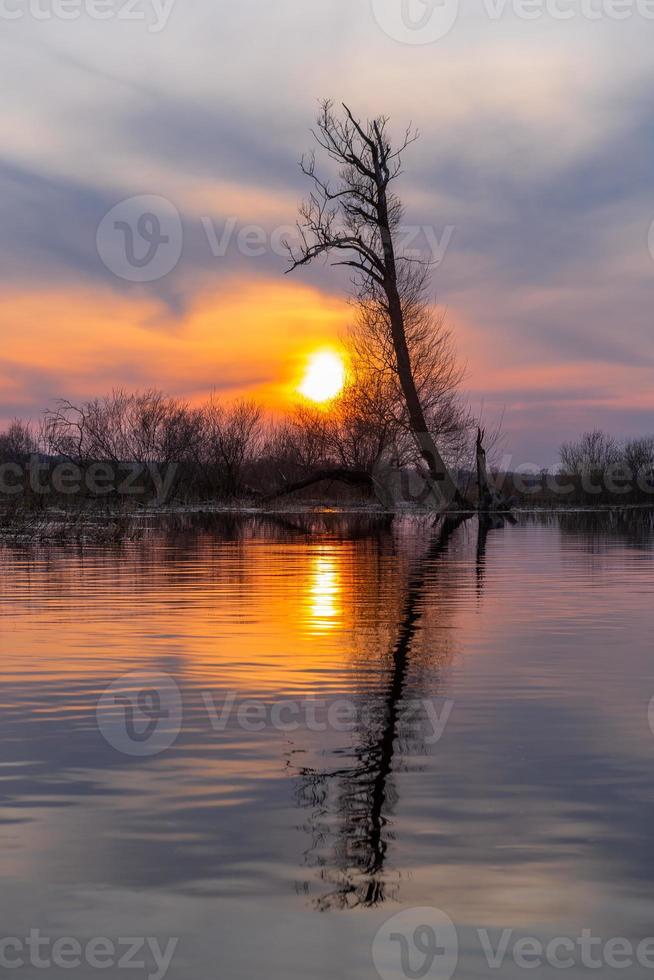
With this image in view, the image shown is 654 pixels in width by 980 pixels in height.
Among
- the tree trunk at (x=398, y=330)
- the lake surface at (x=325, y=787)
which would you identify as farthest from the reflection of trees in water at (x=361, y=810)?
the tree trunk at (x=398, y=330)

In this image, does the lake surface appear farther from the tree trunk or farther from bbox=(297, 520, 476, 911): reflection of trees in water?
the tree trunk

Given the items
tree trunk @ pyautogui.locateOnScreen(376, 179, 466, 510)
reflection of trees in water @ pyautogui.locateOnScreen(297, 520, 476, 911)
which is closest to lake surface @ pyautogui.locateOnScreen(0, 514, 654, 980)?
reflection of trees in water @ pyautogui.locateOnScreen(297, 520, 476, 911)

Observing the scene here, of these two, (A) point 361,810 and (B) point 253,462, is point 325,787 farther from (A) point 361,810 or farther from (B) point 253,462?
(B) point 253,462

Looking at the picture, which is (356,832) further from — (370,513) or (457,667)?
(370,513)

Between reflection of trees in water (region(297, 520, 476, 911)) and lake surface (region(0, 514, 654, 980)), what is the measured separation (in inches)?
0.6

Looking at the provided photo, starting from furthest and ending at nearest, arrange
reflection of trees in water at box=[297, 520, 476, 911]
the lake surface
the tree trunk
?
the tree trunk < reflection of trees in water at box=[297, 520, 476, 911] < the lake surface

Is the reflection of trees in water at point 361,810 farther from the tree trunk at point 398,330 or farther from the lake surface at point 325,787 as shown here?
the tree trunk at point 398,330

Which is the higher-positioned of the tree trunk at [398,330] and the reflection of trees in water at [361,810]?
the tree trunk at [398,330]

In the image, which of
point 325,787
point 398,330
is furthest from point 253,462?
point 325,787

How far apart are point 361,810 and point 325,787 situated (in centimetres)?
41

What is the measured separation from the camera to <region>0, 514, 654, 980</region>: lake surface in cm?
404

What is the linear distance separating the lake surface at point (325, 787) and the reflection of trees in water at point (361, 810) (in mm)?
16

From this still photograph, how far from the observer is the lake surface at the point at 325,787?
4.04 meters

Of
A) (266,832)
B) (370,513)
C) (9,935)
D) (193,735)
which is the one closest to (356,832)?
(266,832)
